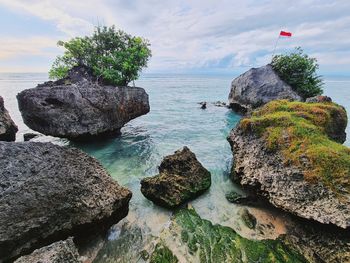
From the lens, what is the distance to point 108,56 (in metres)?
15.5

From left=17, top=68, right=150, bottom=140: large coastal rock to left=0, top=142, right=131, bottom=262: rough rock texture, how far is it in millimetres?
6190

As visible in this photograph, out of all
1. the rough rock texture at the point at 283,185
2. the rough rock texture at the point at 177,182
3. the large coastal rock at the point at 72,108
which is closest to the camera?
the rough rock texture at the point at 283,185

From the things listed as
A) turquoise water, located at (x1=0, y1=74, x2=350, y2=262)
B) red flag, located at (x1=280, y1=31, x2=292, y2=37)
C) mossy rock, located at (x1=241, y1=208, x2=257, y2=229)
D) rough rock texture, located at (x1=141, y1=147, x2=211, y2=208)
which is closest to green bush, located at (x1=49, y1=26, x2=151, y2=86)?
turquoise water, located at (x1=0, y1=74, x2=350, y2=262)

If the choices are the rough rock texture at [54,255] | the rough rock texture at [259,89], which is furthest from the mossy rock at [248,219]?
the rough rock texture at [259,89]

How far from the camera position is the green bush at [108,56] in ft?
49.6

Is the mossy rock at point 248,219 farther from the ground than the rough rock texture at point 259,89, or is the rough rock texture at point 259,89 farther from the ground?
the rough rock texture at point 259,89

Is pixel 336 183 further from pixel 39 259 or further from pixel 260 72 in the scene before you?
pixel 260 72

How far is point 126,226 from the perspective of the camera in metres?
7.24

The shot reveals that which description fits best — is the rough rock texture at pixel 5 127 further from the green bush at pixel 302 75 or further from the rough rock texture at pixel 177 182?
the green bush at pixel 302 75

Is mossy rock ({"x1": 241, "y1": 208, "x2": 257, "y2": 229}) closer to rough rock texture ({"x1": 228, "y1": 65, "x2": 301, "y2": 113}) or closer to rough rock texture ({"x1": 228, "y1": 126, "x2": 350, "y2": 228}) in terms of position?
rough rock texture ({"x1": 228, "y1": 126, "x2": 350, "y2": 228})

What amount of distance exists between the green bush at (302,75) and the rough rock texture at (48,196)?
69.0ft

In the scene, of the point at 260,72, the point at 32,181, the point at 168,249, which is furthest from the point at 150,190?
the point at 260,72

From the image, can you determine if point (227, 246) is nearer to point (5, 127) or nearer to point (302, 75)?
point (5, 127)

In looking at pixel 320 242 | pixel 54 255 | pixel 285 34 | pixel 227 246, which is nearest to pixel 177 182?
pixel 227 246
